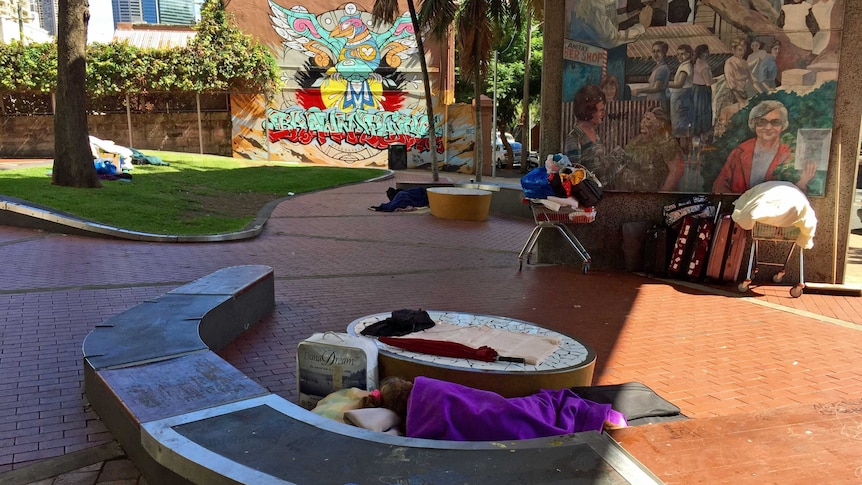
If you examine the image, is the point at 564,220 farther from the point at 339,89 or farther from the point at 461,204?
the point at 339,89

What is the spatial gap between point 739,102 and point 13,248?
10.00 metres

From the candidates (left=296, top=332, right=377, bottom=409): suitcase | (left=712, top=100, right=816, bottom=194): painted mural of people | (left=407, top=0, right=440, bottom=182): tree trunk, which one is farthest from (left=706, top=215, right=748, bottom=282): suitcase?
(left=407, top=0, right=440, bottom=182): tree trunk

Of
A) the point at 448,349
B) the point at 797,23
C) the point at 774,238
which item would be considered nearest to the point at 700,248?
the point at 774,238

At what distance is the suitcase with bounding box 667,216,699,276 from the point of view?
8.06 metres

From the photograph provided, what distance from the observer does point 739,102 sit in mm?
7973

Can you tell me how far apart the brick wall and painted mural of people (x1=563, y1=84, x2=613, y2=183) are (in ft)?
79.3

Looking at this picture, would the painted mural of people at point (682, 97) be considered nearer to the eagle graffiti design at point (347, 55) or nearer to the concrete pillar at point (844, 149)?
the concrete pillar at point (844, 149)

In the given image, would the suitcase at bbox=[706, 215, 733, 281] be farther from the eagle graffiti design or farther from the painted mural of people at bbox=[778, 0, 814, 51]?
the eagle graffiti design

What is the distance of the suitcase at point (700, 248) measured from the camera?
7980mm

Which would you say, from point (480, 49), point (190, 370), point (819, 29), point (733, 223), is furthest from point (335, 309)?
point (480, 49)

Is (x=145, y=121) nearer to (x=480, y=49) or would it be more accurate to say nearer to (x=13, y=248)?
(x=480, y=49)

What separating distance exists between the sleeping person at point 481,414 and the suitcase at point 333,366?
0.96 ft

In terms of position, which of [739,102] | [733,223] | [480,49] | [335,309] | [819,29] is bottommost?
[335,309]

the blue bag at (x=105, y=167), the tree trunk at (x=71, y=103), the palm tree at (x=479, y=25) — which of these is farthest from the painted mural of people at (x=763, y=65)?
the blue bag at (x=105, y=167)
